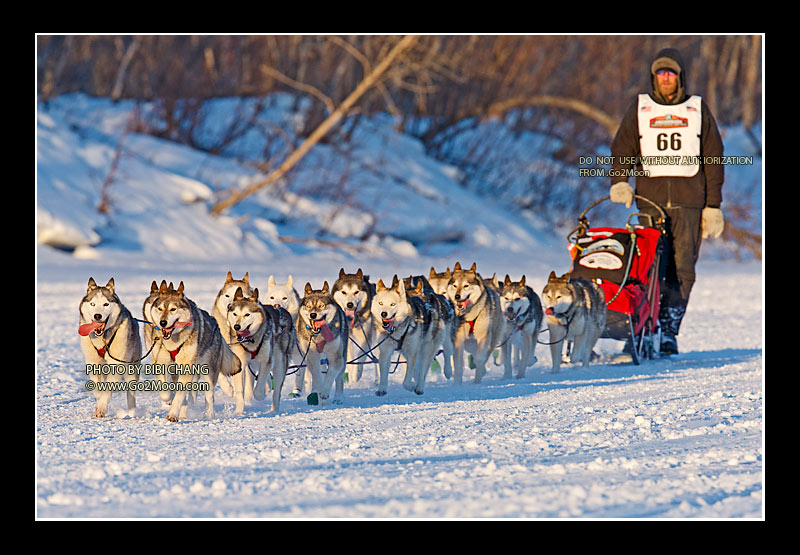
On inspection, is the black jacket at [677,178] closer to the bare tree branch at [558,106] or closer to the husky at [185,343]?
the husky at [185,343]

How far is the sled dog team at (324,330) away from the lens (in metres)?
4.99

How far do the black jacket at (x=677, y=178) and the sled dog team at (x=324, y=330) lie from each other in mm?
826

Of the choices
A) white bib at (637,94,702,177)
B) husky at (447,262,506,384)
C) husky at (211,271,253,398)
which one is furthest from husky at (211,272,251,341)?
white bib at (637,94,702,177)

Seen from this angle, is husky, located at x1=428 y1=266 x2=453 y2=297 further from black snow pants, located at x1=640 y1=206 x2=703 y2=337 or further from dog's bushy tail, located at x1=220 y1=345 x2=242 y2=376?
dog's bushy tail, located at x1=220 y1=345 x2=242 y2=376

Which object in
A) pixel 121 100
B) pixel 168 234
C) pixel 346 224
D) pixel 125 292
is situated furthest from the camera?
pixel 121 100

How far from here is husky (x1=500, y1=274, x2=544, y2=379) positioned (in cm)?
689

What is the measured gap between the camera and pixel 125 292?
10.2 m

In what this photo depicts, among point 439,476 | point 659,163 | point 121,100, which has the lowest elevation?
point 439,476

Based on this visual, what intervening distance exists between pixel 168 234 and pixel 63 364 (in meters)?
7.38

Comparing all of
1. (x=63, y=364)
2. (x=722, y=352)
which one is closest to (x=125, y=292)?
(x=63, y=364)

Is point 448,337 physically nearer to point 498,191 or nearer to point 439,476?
point 439,476

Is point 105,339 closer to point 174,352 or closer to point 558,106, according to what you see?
point 174,352

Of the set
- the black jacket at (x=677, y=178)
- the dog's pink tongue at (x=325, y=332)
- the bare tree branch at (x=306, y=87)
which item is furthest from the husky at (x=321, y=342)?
the bare tree branch at (x=306, y=87)

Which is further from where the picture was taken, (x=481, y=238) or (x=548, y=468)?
(x=481, y=238)
